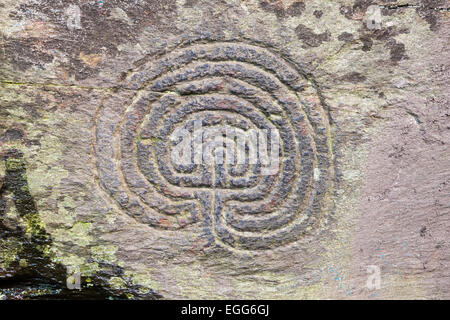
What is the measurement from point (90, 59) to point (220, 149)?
61 cm

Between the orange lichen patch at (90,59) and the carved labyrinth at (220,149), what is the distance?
5.9 inches

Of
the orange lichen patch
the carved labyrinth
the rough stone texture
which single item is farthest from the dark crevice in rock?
the orange lichen patch

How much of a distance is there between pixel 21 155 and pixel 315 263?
1261 mm

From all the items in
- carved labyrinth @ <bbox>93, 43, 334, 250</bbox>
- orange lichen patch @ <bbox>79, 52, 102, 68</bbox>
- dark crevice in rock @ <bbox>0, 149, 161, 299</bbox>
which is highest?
orange lichen patch @ <bbox>79, 52, 102, 68</bbox>

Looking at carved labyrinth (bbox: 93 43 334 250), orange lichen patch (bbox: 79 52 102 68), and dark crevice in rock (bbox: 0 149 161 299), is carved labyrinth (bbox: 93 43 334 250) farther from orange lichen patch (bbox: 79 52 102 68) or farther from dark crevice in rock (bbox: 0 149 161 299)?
dark crevice in rock (bbox: 0 149 161 299)

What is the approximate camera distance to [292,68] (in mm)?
2119

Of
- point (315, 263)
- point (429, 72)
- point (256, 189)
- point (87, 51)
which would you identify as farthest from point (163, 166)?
point (429, 72)

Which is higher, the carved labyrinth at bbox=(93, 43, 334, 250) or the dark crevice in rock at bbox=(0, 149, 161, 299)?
the carved labyrinth at bbox=(93, 43, 334, 250)

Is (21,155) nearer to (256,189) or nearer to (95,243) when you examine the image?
(95,243)

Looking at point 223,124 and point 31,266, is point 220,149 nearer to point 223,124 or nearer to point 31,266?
point 223,124

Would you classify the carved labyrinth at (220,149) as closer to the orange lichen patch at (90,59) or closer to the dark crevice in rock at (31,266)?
the orange lichen patch at (90,59)

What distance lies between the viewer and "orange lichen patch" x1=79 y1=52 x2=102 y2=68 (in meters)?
2.08

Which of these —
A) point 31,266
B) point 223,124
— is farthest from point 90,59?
point 31,266

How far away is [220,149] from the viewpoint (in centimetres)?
217
